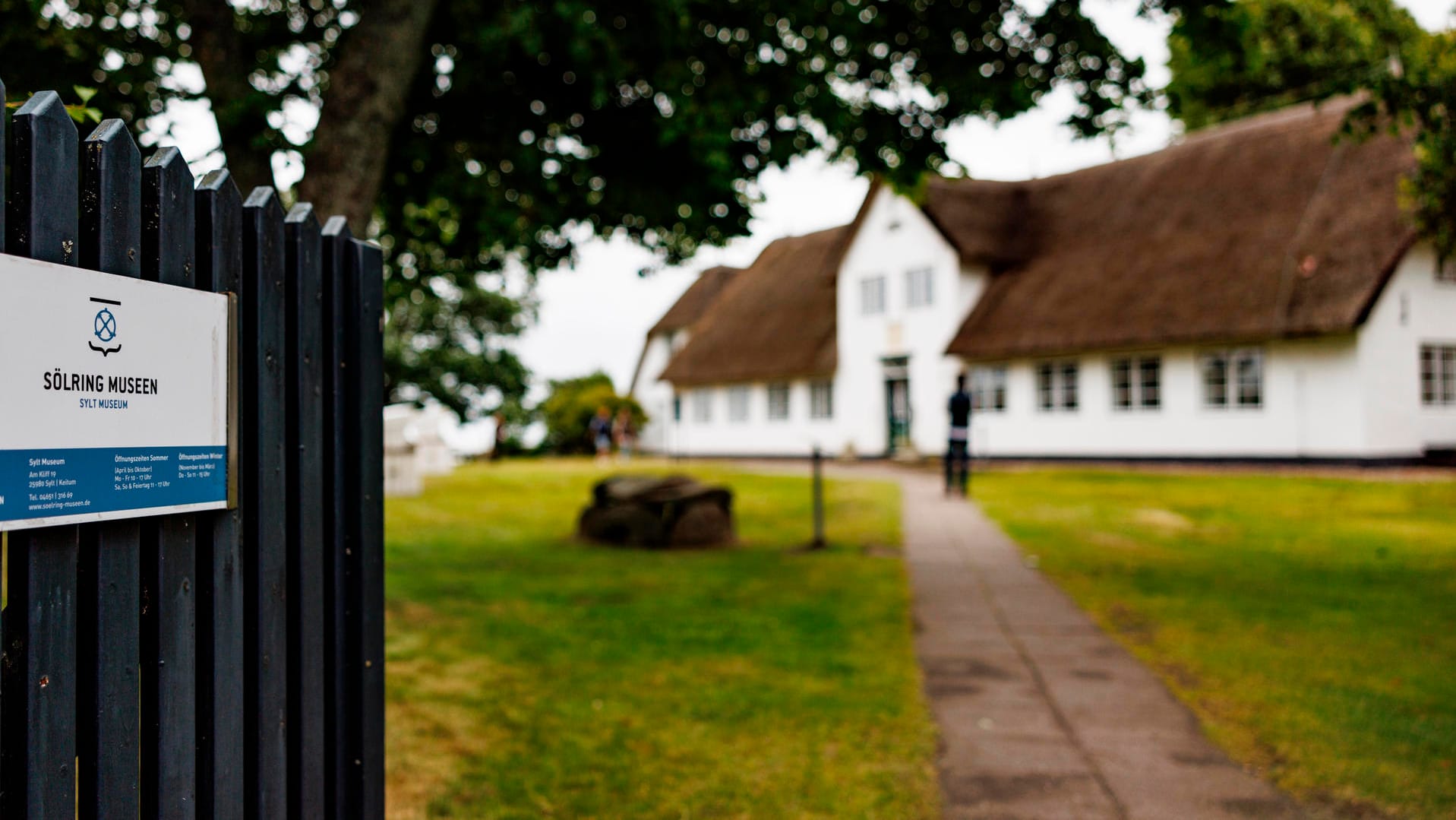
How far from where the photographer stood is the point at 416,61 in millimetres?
8195

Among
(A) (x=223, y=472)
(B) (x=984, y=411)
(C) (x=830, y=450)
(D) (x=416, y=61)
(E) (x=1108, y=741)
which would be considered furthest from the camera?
(C) (x=830, y=450)

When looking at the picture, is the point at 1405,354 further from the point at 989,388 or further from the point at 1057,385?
the point at 989,388

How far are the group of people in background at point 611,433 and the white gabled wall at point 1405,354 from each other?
73.5 ft

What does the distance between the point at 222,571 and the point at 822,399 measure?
34.1 m

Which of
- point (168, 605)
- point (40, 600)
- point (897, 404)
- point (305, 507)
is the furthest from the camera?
point (897, 404)

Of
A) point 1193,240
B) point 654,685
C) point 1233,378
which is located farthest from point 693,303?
point 654,685

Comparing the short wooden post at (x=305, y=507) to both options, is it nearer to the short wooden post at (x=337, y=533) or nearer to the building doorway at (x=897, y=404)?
the short wooden post at (x=337, y=533)

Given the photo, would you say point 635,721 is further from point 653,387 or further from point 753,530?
point 653,387

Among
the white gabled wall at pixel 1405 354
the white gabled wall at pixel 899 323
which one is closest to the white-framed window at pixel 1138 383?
the white gabled wall at pixel 1405 354

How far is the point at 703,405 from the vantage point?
4181cm

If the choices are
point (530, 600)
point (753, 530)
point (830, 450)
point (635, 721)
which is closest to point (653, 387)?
point (830, 450)

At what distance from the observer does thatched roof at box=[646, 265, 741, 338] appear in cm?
4538

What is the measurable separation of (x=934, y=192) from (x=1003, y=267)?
2942mm

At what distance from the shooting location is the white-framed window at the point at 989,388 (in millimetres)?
30391
